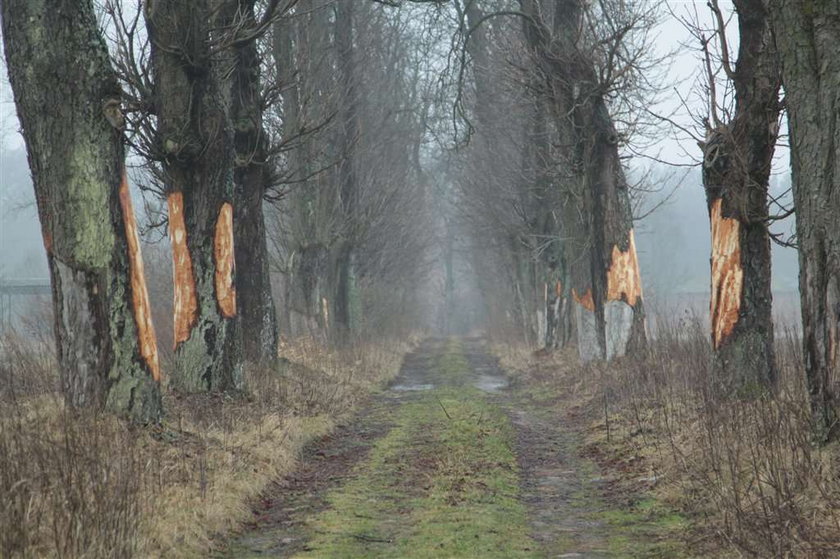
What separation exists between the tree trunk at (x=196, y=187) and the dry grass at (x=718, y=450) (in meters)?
4.92

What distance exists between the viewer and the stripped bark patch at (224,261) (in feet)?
43.5

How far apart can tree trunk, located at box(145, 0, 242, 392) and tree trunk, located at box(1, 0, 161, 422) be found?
3208 mm

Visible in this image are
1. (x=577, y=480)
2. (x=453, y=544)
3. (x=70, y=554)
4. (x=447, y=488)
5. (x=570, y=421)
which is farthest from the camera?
(x=570, y=421)

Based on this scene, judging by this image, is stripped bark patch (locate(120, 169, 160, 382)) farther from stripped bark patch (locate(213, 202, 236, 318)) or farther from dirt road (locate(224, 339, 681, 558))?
stripped bark patch (locate(213, 202, 236, 318))

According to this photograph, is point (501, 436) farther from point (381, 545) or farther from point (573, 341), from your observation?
point (573, 341)

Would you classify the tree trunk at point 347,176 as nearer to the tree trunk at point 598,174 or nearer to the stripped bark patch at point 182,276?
the tree trunk at point 598,174

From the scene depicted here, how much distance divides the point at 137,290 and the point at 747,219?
6.43 metres

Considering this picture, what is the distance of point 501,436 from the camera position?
500 inches

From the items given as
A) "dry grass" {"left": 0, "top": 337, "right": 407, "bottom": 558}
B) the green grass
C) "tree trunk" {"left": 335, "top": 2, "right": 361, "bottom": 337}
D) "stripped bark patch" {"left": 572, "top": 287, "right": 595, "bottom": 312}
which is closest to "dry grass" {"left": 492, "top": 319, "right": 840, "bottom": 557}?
the green grass

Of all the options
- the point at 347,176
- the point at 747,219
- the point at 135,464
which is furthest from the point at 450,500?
the point at 347,176

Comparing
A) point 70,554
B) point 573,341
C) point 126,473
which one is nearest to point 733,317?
point 126,473

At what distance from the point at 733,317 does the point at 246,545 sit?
6.28 m

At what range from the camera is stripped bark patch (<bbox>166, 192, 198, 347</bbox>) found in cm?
1303

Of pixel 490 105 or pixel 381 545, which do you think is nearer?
pixel 381 545
